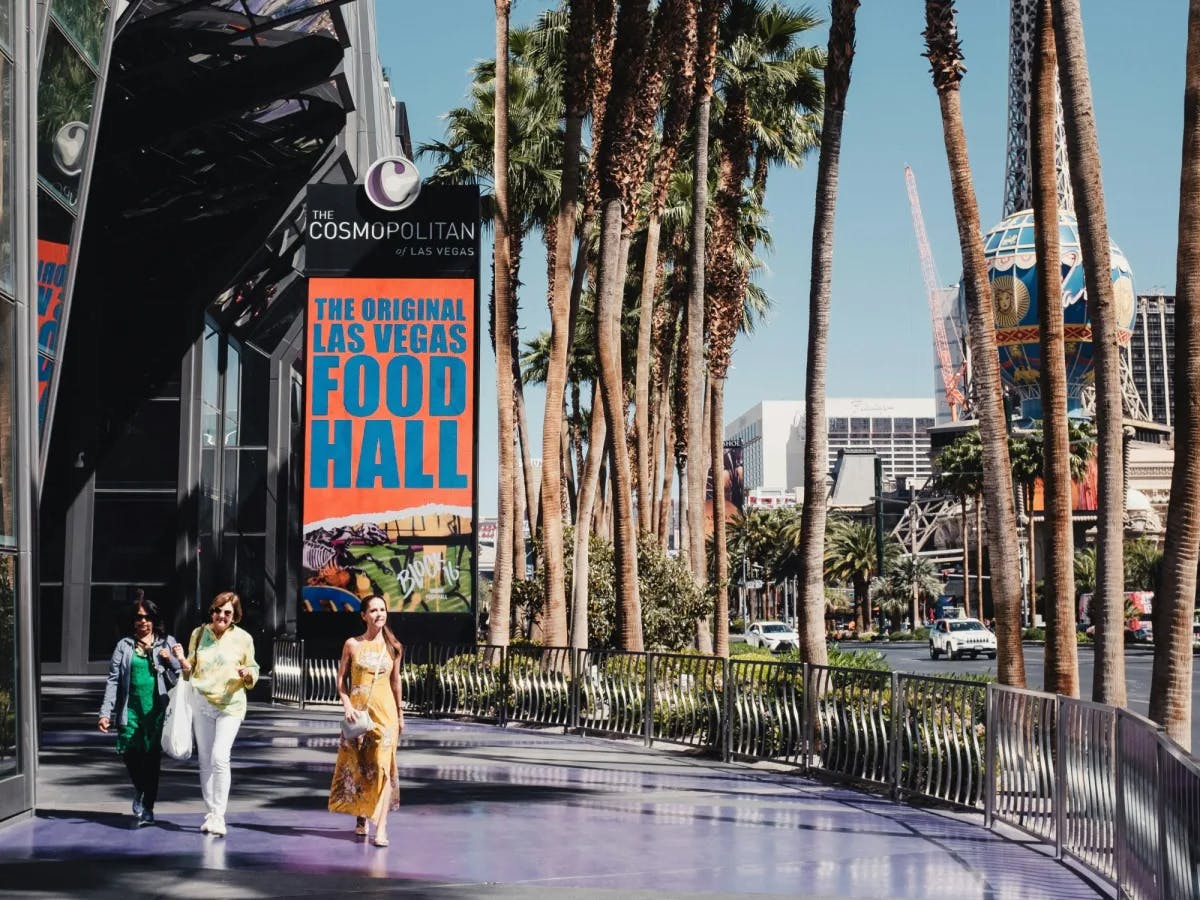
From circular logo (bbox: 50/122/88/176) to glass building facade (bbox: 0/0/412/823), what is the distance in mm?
34

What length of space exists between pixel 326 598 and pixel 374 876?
52.9 feet

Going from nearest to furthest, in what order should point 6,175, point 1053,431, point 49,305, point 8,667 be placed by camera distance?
point 8,667, point 6,175, point 1053,431, point 49,305

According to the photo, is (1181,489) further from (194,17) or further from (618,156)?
(194,17)

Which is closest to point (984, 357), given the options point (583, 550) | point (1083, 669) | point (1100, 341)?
point (1100, 341)

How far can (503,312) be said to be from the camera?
88.9 ft

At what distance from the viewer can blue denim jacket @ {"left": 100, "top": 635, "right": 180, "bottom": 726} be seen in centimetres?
1028

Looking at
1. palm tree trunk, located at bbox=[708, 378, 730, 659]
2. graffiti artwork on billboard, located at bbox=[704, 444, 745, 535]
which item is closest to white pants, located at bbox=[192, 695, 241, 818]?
palm tree trunk, located at bbox=[708, 378, 730, 659]

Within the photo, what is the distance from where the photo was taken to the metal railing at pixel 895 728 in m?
7.52

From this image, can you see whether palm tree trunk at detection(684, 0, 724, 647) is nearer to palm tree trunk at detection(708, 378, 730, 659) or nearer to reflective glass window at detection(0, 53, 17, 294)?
palm tree trunk at detection(708, 378, 730, 659)

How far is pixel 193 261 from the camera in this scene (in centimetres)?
3262

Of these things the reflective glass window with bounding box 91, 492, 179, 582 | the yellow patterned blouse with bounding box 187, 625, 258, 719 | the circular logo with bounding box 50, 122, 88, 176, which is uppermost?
the circular logo with bounding box 50, 122, 88, 176

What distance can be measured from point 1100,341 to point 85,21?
10.9m

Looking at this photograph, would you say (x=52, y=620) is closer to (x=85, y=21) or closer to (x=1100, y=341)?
(x=85, y=21)

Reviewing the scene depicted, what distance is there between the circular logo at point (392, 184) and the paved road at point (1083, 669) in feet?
40.8
